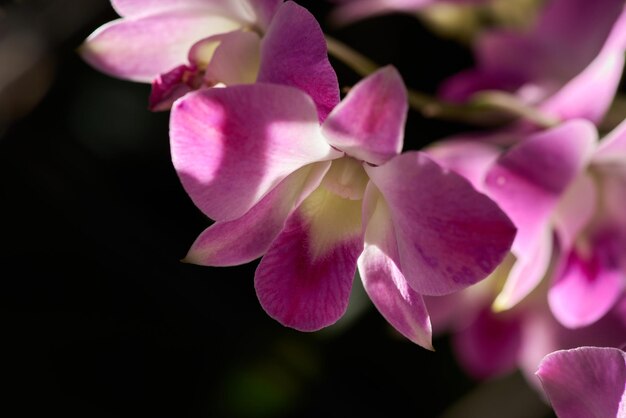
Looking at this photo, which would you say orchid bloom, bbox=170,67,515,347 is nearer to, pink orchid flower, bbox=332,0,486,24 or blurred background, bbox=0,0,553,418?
pink orchid flower, bbox=332,0,486,24

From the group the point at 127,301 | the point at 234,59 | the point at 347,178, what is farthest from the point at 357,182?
the point at 127,301

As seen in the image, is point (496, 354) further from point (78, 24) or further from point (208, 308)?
point (78, 24)

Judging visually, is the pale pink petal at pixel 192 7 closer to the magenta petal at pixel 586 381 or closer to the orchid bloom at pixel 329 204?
the orchid bloom at pixel 329 204

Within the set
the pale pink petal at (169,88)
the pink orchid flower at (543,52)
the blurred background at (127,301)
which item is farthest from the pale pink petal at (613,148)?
the blurred background at (127,301)

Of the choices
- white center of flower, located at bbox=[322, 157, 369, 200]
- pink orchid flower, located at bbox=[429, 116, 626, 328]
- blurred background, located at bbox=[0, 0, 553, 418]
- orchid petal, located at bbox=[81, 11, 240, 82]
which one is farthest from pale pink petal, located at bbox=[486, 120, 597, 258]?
blurred background, located at bbox=[0, 0, 553, 418]

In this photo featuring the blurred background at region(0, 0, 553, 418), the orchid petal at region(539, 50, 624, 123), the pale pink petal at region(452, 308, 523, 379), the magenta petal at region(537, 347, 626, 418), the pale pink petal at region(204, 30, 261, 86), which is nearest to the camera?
the magenta petal at region(537, 347, 626, 418)

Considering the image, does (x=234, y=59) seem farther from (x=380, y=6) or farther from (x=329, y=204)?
(x=380, y=6)
